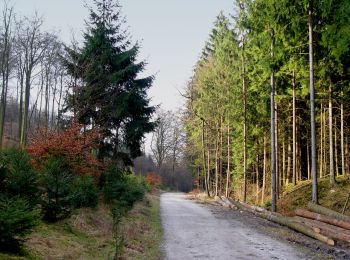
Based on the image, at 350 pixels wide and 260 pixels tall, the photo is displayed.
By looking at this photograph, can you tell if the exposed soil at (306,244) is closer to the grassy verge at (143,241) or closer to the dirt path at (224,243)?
the dirt path at (224,243)

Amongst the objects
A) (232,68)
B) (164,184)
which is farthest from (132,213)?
(164,184)

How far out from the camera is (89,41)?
69.9 feet

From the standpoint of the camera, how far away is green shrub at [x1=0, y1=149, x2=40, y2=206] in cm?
962

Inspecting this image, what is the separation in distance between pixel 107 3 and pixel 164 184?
166ft

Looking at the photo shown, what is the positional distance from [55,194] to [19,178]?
4.77ft

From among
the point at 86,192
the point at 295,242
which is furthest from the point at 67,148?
the point at 295,242

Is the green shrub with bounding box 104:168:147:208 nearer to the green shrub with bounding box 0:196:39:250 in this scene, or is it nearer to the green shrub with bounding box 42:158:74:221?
the green shrub with bounding box 42:158:74:221

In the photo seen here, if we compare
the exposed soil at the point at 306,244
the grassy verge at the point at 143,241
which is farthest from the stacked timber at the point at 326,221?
the grassy verge at the point at 143,241

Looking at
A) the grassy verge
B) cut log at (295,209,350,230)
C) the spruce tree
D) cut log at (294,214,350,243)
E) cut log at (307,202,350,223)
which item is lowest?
the grassy verge

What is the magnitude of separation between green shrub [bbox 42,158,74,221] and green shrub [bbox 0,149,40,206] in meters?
0.46

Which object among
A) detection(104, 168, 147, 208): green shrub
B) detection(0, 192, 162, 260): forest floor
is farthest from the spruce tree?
detection(0, 192, 162, 260): forest floor

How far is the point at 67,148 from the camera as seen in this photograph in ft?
44.0

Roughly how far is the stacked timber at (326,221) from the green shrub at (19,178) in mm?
9221

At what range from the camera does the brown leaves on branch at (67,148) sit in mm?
13141
